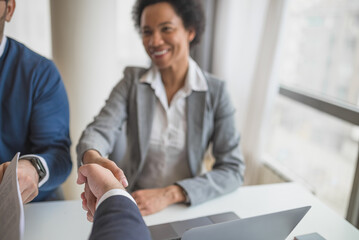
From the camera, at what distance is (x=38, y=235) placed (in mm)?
749

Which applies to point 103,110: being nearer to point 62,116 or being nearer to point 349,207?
point 62,116

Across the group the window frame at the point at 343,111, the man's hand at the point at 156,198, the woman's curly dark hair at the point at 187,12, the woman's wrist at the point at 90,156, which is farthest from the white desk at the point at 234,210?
the woman's curly dark hair at the point at 187,12

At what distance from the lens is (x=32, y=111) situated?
0.96m

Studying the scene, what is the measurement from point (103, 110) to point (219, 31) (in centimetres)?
115

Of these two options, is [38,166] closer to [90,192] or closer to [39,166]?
[39,166]

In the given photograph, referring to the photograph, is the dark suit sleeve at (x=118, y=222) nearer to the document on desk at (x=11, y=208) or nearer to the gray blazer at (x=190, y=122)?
the document on desk at (x=11, y=208)

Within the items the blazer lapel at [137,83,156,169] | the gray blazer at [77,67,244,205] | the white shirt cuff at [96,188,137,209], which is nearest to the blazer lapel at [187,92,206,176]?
the gray blazer at [77,67,244,205]

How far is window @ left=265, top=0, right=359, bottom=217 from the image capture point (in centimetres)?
178

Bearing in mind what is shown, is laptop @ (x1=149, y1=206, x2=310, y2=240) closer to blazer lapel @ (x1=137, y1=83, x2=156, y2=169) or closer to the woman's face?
blazer lapel @ (x1=137, y1=83, x2=156, y2=169)

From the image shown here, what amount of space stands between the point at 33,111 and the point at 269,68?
1.30 metres

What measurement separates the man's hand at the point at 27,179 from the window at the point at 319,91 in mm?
1384

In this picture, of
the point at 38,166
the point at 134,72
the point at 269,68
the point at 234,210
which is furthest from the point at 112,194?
the point at 269,68

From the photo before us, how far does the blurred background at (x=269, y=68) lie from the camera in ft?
5.15

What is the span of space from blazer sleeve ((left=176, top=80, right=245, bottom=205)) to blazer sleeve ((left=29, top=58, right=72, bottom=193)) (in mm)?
363
